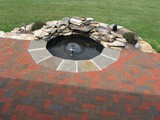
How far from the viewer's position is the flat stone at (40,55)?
7.02 m

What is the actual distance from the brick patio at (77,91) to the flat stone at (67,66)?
232 millimetres

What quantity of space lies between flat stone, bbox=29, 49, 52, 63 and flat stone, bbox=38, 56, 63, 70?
157 millimetres

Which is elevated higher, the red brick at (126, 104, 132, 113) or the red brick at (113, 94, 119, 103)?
the red brick at (113, 94, 119, 103)

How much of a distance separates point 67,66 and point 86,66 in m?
0.60

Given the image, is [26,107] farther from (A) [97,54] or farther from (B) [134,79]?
(A) [97,54]

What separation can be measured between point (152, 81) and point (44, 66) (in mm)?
3242

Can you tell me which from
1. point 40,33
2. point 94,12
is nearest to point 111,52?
point 40,33

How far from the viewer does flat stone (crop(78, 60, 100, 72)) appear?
22.0 feet

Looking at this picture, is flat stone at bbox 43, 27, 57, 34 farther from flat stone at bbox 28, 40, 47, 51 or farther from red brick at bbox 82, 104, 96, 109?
red brick at bbox 82, 104, 96, 109

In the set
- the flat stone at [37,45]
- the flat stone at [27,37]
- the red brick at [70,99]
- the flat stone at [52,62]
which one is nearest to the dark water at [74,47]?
the flat stone at [37,45]

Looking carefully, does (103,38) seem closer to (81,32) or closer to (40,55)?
(81,32)

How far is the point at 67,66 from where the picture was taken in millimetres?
6762

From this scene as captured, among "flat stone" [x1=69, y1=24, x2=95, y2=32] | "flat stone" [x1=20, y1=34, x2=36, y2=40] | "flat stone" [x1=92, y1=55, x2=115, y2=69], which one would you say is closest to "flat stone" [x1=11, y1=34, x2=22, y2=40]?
"flat stone" [x1=20, y1=34, x2=36, y2=40]

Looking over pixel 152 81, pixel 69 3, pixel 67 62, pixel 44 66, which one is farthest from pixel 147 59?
pixel 69 3
